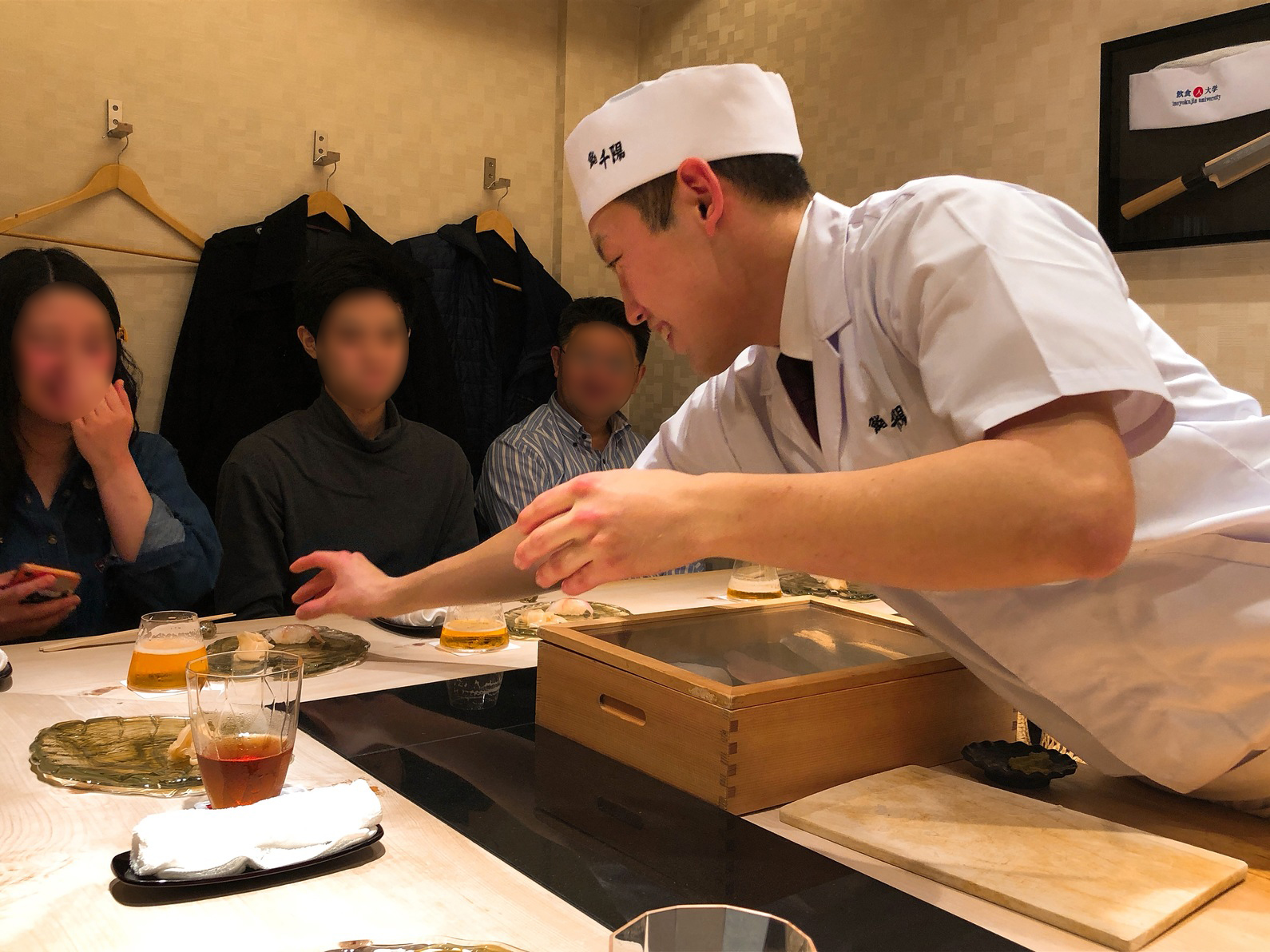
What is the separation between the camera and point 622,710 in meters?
1.08

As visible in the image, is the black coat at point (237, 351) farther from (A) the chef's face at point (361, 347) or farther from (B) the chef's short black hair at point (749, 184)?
(B) the chef's short black hair at point (749, 184)

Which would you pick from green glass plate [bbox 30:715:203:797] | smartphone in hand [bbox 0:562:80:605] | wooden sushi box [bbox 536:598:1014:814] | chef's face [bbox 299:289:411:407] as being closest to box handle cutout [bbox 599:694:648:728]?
wooden sushi box [bbox 536:598:1014:814]

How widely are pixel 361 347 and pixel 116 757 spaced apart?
174 centimetres

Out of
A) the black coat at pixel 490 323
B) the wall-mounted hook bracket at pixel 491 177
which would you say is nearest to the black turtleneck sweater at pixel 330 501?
the black coat at pixel 490 323

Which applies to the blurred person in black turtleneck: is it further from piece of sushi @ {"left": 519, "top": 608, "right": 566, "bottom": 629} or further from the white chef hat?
the white chef hat

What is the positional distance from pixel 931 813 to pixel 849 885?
0.16m

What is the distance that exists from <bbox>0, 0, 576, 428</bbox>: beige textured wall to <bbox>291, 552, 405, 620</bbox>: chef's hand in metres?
1.69

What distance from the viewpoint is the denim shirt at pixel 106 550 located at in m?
2.04

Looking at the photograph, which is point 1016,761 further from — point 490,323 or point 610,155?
point 490,323

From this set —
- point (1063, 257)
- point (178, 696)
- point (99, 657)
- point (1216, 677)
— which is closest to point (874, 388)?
point (1063, 257)

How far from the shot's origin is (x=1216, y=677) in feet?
3.06

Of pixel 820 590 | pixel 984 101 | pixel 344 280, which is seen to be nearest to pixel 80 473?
pixel 344 280

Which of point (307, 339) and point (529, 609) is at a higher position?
point (307, 339)

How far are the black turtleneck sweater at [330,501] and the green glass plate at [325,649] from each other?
2.33 ft
